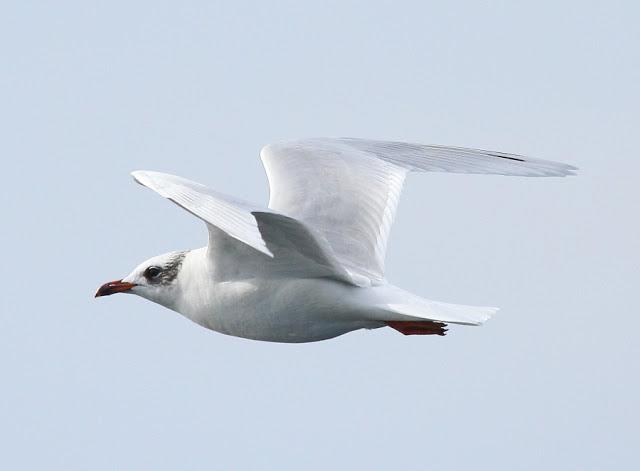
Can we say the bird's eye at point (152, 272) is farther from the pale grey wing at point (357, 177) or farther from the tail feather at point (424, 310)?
the tail feather at point (424, 310)

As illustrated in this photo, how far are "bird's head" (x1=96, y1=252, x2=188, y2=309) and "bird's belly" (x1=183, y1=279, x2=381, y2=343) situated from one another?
1.80 ft

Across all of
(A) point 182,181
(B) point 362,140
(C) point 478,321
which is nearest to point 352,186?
(B) point 362,140

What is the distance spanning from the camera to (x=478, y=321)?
11.4 meters

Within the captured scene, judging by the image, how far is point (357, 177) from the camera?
1320 cm

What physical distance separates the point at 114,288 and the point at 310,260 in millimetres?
2059

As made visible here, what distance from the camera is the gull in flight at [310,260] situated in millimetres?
11414

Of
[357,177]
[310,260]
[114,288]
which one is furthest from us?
[357,177]

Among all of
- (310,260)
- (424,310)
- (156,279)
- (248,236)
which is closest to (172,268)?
(156,279)

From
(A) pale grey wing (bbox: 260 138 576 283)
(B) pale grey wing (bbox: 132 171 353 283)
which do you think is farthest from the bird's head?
(A) pale grey wing (bbox: 260 138 576 283)

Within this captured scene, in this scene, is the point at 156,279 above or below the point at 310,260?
below

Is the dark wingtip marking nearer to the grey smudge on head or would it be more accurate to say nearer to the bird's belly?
the bird's belly

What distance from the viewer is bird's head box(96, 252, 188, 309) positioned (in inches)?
493

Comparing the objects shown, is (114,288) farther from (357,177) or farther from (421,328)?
(421,328)

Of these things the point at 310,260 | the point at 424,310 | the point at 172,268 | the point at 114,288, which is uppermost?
the point at 310,260
